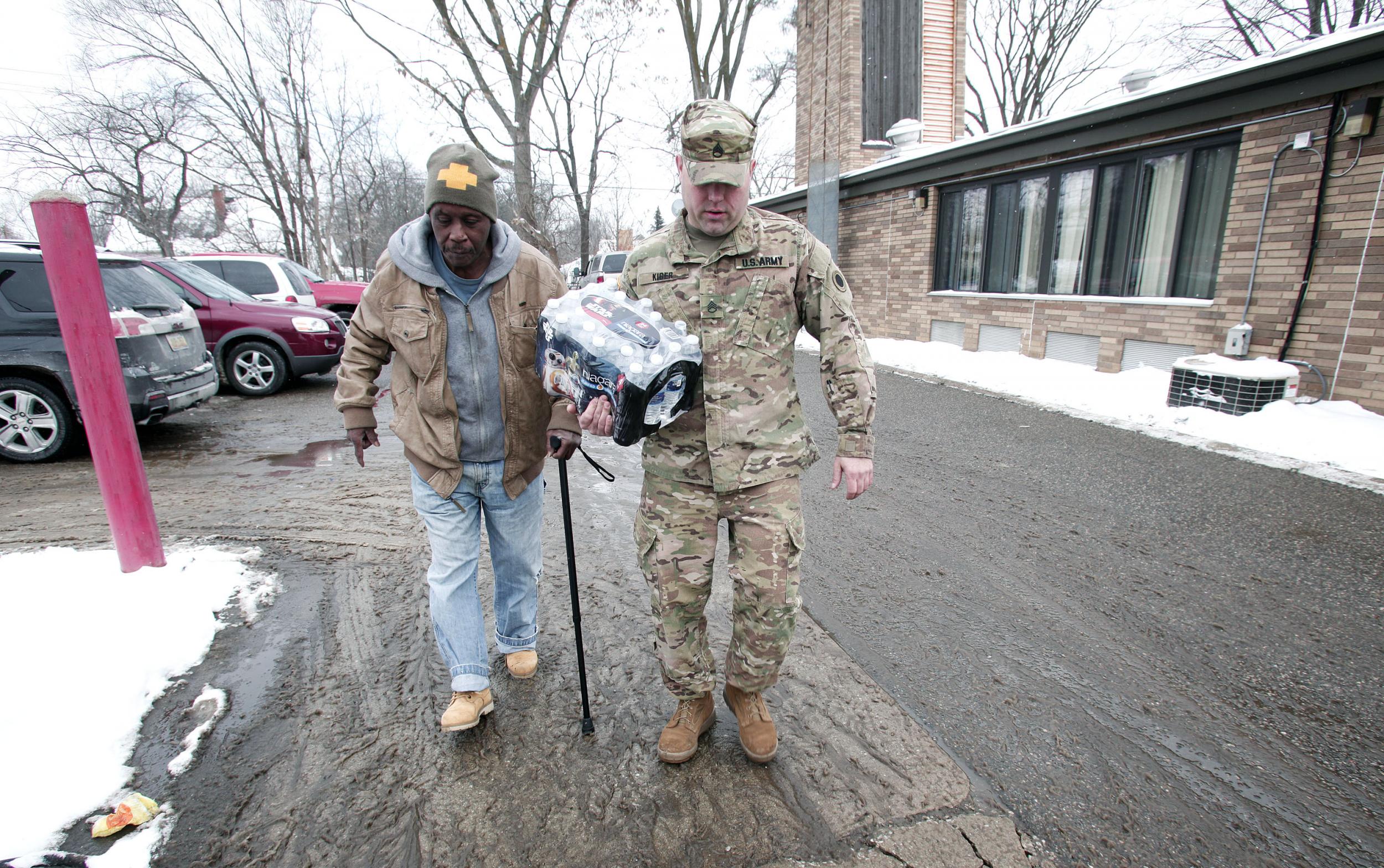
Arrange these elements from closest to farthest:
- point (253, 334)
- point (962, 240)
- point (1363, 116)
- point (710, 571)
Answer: point (710, 571) → point (1363, 116) → point (253, 334) → point (962, 240)

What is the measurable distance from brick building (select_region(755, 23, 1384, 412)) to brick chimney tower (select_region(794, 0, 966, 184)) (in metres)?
3.28

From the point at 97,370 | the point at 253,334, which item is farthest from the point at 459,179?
the point at 253,334

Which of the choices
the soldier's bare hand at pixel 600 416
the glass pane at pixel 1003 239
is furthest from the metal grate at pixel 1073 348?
the soldier's bare hand at pixel 600 416

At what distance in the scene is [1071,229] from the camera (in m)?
10.0

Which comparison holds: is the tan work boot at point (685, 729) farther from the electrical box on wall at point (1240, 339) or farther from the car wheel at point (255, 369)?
the car wheel at point (255, 369)

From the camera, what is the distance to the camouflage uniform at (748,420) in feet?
7.00

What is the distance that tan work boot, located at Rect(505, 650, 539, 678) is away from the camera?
2.74m

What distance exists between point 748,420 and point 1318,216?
7957 mm

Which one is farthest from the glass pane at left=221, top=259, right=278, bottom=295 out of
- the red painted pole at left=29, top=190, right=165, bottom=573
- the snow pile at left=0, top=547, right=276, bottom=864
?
the red painted pole at left=29, top=190, right=165, bottom=573

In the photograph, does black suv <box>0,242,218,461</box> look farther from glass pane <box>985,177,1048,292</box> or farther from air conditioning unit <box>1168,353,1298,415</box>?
glass pane <box>985,177,1048,292</box>

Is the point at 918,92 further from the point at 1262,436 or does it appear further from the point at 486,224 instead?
the point at 486,224

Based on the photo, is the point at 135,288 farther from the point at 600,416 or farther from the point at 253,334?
the point at 600,416

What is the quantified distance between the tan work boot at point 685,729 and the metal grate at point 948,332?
10796mm

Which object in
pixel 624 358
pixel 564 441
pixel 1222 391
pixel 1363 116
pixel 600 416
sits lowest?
pixel 1222 391
